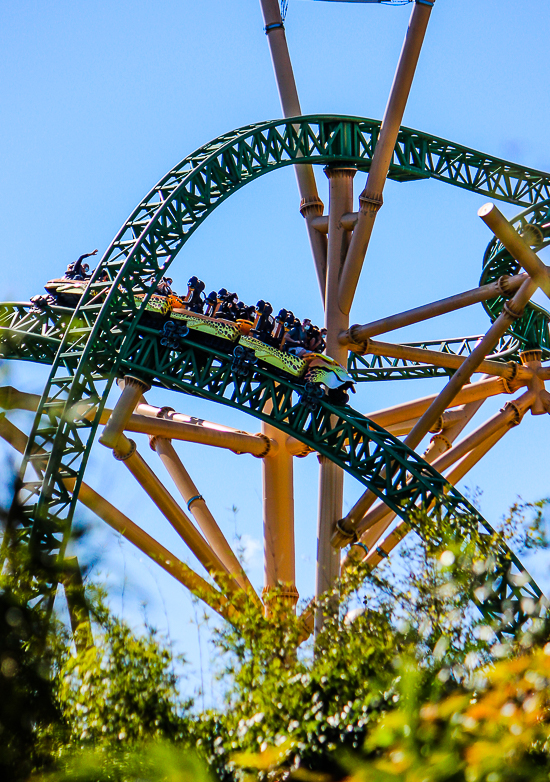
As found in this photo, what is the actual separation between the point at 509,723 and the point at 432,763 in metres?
0.36

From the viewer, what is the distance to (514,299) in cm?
1045

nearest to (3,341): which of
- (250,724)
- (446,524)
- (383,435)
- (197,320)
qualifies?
(197,320)

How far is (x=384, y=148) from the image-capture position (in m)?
10.7

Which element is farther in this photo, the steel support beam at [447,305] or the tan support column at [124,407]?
the steel support beam at [447,305]

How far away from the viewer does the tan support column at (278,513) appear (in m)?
11.3

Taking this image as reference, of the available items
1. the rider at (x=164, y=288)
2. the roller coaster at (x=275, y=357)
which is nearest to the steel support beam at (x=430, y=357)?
the roller coaster at (x=275, y=357)

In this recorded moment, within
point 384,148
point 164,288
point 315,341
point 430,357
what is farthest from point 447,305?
point 164,288

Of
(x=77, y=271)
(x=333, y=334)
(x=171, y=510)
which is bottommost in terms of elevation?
(x=171, y=510)

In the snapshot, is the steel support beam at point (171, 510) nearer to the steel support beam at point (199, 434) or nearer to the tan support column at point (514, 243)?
the steel support beam at point (199, 434)

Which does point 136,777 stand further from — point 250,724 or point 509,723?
point 509,723

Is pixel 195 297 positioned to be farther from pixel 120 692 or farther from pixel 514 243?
pixel 120 692

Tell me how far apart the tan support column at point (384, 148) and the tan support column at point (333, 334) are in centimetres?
26

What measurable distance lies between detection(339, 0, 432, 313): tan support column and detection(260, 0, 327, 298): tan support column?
31.3 inches

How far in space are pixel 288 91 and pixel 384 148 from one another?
175 centimetres
